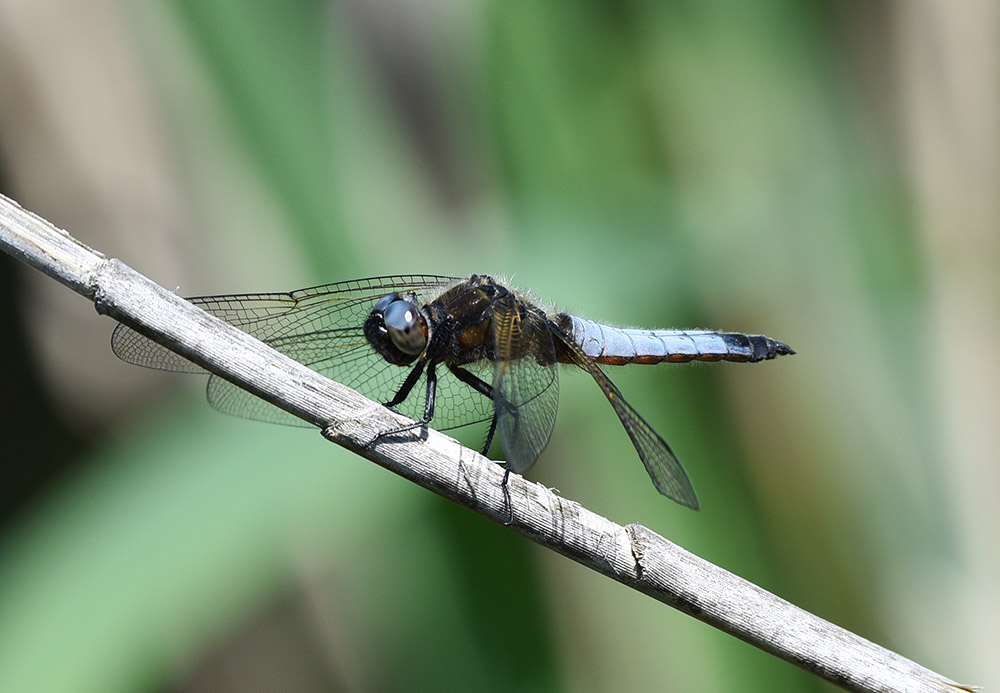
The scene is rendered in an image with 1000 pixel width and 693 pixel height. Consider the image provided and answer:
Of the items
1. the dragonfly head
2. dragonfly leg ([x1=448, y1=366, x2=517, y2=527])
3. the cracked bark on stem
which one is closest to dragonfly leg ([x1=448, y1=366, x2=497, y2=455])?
dragonfly leg ([x1=448, y1=366, x2=517, y2=527])

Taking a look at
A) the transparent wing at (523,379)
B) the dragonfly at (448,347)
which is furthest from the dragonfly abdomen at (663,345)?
the transparent wing at (523,379)

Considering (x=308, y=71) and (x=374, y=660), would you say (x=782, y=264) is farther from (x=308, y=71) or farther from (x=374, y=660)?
(x=374, y=660)

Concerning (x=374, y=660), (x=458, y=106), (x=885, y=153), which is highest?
(x=885, y=153)

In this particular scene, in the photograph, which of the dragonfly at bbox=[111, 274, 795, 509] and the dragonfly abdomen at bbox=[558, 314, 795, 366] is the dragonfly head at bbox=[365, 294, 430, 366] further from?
the dragonfly abdomen at bbox=[558, 314, 795, 366]

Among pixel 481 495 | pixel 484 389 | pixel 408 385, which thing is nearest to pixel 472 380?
pixel 484 389

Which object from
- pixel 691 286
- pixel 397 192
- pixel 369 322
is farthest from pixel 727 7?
pixel 369 322

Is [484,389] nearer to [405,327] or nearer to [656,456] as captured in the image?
[405,327]

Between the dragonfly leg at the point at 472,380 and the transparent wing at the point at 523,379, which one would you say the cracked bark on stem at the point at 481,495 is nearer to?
the transparent wing at the point at 523,379
